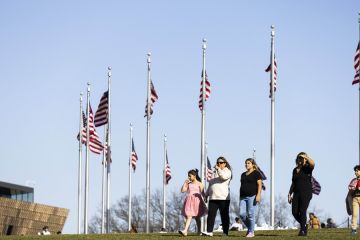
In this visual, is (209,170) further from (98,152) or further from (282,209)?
(282,209)

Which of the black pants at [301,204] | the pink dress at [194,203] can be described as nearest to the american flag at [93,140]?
the pink dress at [194,203]

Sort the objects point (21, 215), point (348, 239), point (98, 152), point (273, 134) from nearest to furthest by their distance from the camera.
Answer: point (348, 239) < point (273, 134) < point (98, 152) < point (21, 215)

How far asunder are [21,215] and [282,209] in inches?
1841

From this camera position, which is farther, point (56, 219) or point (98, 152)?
point (56, 219)

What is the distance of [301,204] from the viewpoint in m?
30.1

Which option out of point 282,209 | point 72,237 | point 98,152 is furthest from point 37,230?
point 72,237

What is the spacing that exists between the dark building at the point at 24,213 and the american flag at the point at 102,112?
2500cm

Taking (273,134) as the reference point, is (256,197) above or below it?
below

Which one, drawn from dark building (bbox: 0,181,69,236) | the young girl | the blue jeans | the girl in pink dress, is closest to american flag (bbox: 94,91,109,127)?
dark building (bbox: 0,181,69,236)

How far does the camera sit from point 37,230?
3337 inches

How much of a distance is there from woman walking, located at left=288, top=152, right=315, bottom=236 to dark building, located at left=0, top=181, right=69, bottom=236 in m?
52.5

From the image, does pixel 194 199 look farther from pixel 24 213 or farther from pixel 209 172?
pixel 24 213

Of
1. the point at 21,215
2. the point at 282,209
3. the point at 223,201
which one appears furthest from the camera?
the point at 282,209

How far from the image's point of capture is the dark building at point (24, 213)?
8169 centimetres
